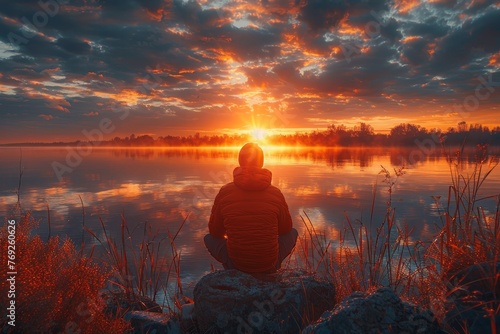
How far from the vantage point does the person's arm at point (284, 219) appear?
13.9 feet

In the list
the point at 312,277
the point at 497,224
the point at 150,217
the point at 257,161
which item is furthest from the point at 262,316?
the point at 150,217

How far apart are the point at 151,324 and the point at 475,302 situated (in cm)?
308

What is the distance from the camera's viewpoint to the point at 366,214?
11.5m

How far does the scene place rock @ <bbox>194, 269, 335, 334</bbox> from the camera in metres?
3.54

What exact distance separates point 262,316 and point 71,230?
7922mm

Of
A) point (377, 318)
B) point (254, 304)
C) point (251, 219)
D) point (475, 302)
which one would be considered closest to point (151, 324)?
point (254, 304)

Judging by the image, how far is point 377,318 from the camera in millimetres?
2641

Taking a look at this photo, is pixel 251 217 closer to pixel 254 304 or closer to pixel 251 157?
pixel 251 157

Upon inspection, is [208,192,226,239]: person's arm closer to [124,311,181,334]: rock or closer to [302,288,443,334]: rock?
[124,311,181,334]: rock

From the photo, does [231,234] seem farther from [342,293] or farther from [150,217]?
[150,217]

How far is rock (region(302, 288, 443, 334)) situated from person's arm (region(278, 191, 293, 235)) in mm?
1595

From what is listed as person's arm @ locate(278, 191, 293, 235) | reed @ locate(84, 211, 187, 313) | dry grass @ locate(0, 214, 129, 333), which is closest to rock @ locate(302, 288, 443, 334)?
person's arm @ locate(278, 191, 293, 235)

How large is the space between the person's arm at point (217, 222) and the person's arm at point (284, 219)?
2.30 ft

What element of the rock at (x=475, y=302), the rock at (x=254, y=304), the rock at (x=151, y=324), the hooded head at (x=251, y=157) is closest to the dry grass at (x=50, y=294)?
the rock at (x=151, y=324)
